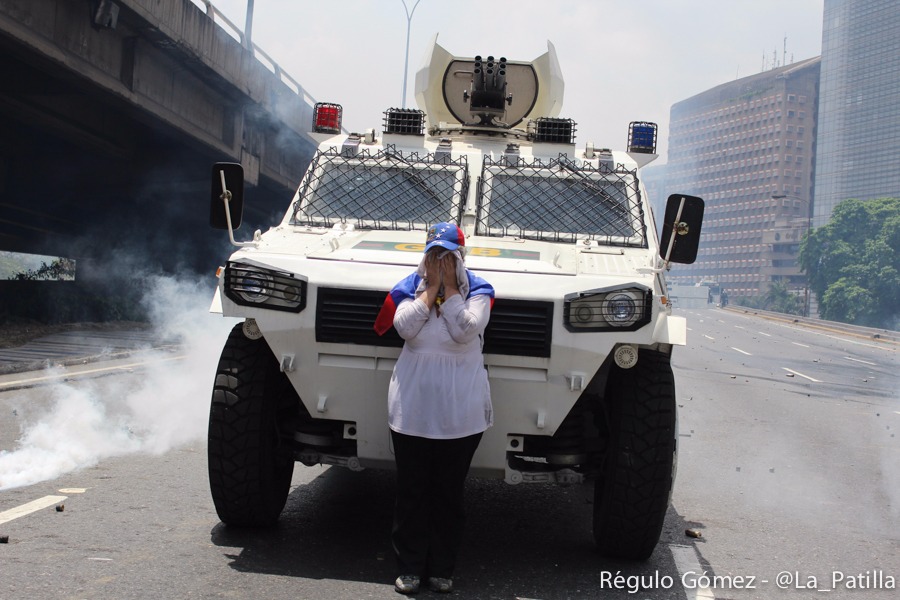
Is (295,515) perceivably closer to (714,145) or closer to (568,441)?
(568,441)

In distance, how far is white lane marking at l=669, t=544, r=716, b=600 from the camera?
4990 mm

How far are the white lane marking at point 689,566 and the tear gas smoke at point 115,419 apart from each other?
412 cm

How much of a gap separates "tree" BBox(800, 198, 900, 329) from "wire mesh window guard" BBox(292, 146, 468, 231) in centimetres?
9133

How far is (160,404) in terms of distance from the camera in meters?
11.1

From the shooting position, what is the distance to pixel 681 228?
5.61m

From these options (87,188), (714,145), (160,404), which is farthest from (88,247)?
(714,145)

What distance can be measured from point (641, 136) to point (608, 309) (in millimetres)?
3074

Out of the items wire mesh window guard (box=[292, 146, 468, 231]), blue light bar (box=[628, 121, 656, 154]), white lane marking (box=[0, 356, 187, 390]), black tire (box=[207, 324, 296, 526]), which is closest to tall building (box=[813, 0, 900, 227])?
white lane marking (box=[0, 356, 187, 390])

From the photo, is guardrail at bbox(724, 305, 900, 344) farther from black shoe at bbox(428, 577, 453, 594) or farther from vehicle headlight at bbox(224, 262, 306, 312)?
vehicle headlight at bbox(224, 262, 306, 312)

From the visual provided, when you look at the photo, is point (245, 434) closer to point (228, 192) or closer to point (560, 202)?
point (228, 192)

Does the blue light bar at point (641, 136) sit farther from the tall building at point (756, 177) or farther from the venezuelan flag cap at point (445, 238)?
the tall building at point (756, 177)

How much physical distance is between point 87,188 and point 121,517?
23.4 meters

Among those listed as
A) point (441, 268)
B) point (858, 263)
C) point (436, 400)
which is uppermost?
point (858, 263)

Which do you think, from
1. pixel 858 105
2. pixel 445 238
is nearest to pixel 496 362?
pixel 445 238
